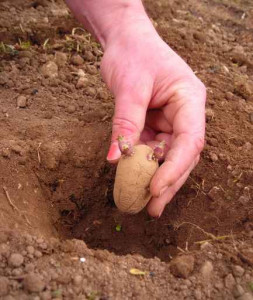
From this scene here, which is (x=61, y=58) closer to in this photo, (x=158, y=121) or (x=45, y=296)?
(x=158, y=121)

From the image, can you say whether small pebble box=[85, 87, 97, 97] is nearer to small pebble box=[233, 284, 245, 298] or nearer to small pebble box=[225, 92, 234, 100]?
small pebble box=[225, 92, 234, 100]

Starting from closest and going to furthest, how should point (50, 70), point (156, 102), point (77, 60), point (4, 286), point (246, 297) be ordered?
point (4, 286) → point (246, 297) → point (156, 102) → point (50, 70) → point (77, 60)

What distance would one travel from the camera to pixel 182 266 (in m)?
1.87

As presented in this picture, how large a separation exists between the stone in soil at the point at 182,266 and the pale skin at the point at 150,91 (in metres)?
0.33

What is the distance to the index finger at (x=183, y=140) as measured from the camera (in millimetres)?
2025

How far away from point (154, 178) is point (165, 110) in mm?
578

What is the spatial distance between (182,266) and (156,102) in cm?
100

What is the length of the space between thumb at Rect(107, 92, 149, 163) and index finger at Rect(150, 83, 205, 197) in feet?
0.69

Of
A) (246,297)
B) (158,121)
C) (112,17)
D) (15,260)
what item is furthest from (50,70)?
(246,297)

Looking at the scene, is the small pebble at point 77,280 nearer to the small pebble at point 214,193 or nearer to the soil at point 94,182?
the soil at point 94,182

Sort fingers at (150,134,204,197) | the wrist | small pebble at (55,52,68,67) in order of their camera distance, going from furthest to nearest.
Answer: small pebble at (55,52,68,67), the wrist, fingers at (150,134,204,197)

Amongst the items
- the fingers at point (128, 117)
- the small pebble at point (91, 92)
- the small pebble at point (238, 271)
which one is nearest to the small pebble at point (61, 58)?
the small pebble at point (91, 92)

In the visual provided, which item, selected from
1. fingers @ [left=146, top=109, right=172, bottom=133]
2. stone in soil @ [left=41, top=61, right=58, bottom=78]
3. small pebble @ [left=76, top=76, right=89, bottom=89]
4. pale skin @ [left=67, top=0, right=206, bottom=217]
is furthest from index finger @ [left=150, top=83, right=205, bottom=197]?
stone in soil @ [left=41, top=61, right=58, bottom=78]

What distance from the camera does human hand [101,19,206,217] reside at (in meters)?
2.11
